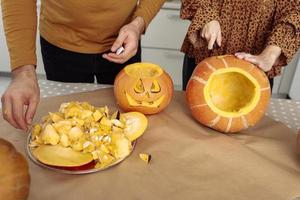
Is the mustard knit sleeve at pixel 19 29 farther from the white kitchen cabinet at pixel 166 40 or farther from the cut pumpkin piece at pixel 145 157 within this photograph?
the white kitchen cabinet at pixel 166 40

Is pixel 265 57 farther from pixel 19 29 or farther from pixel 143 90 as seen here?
pixel 19 29

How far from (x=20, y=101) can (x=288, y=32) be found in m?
0.49

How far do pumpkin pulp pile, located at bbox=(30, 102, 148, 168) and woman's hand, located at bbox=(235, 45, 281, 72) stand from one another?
24 centimetres

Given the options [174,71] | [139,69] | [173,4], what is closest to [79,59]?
[139,69]

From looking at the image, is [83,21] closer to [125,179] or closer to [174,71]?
[125,179]

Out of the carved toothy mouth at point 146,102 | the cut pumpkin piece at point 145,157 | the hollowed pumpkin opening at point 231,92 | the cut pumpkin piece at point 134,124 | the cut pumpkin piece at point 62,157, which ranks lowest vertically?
the cut pumpkin piece at point 145,157

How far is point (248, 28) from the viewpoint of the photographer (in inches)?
27.6

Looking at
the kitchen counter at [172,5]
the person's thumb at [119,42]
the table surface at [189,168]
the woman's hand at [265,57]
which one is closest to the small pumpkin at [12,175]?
the table surface at [189,168]

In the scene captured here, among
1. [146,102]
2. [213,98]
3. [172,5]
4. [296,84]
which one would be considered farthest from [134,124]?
[296,84]

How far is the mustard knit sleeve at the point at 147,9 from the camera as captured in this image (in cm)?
75

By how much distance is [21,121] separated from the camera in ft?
1.82

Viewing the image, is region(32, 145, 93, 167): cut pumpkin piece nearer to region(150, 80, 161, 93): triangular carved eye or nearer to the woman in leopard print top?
region(150, 80, 161, 93): triangular carved eye

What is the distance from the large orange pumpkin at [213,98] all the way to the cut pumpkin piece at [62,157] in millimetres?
219

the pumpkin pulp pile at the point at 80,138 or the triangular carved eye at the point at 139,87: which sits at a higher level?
the triangular carved eye at the point at 139,87
